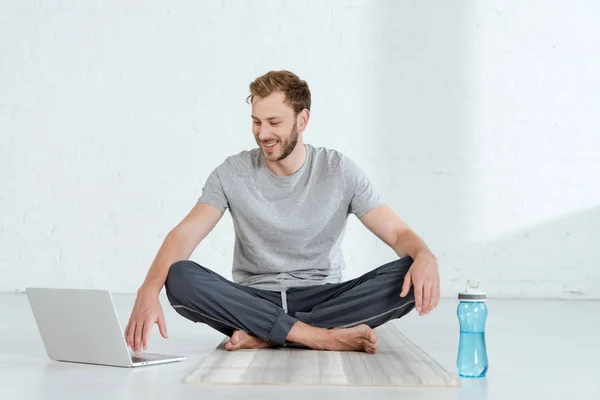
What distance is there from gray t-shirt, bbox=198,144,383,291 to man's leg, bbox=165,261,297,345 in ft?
0.76

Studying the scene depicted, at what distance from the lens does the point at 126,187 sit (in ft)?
18.2

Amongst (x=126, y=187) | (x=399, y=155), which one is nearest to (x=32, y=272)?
(x=126, y=187)

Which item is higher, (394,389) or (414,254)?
(414,254)

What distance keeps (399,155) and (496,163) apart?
1.92ft

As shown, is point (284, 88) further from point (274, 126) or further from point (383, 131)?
point (383, 131)

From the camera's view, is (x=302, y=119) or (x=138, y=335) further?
(x=302, y=119)

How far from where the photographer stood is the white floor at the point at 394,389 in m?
2.04

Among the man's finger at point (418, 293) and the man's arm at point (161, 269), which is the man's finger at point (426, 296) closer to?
the man's finger at point (418, 293)

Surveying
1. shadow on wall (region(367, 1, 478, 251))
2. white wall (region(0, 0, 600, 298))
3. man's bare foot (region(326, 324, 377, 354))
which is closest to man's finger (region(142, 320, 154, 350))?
man's bare foot (region(326, 324, 377, 354))

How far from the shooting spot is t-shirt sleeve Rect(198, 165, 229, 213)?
2.83m

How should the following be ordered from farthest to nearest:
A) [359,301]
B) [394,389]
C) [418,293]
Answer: [359,301]
[418,293]
[394,389]

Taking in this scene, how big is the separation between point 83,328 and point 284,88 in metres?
0.95

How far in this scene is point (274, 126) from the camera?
9.17 ft

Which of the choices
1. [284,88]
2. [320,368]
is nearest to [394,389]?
[320,368]
